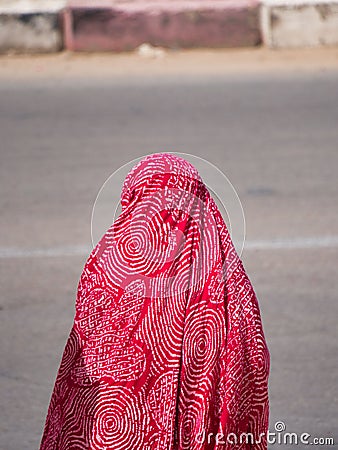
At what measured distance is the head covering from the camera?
10.2 ft

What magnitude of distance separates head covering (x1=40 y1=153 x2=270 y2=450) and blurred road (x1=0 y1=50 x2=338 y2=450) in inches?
52.7

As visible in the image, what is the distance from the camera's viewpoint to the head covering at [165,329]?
312cm

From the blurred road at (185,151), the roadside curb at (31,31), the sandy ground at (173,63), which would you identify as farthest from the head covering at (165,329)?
the roadside curb at (31,31)

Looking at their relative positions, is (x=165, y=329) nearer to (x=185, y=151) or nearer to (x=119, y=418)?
(x=119, y=418)

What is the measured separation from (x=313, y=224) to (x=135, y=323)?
13.6 ft

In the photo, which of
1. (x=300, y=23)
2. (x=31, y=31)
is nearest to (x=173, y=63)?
(x=300, y=23)

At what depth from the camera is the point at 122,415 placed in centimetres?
315

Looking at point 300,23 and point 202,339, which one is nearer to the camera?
point 202,339

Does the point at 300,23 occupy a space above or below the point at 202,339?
below

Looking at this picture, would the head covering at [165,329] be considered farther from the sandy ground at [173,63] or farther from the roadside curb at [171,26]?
the roadside curb at [171,26]

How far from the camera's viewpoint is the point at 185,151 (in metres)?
8.85

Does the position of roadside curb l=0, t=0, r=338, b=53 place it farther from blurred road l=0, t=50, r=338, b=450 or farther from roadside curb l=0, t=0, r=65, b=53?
blurred road l=0, t=50, r=338, b=450

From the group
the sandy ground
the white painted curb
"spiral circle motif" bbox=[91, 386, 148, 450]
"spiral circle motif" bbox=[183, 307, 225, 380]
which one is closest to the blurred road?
the sandy ground

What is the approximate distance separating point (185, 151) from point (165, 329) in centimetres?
580
